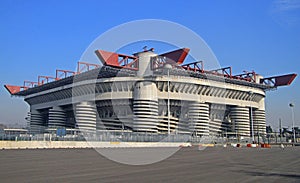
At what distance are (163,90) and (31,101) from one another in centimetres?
6023

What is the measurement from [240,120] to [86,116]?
53.3 metres

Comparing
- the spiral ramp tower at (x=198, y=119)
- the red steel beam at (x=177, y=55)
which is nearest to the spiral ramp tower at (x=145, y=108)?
the red steel beam at (x=177, y=55)

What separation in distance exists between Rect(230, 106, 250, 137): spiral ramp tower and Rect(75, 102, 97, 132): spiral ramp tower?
48.8 metres

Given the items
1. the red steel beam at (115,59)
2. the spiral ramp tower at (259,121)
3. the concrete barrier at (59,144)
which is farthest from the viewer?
the spiral ramp tower at (259,121)

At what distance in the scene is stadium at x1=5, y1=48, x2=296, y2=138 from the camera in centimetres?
9038

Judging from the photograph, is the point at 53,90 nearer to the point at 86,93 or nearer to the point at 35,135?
the point at 86,93

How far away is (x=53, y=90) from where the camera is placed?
108 metres

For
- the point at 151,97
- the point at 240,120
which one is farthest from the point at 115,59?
the point at 240,120

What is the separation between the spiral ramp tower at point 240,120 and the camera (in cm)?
11034

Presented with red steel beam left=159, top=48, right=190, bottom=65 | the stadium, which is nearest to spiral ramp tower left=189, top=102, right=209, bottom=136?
the stadium

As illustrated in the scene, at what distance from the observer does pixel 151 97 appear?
9081 centimetres

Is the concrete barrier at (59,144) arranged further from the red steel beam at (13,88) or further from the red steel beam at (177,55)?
the red steel beam at (13,88)

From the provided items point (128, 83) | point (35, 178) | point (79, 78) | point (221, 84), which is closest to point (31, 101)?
point (79, 78)

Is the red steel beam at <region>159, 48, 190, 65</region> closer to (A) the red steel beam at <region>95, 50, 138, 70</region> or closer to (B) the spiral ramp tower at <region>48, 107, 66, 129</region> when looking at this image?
(A) the red steel beam at <region>95, 50, 138, 70</region>
